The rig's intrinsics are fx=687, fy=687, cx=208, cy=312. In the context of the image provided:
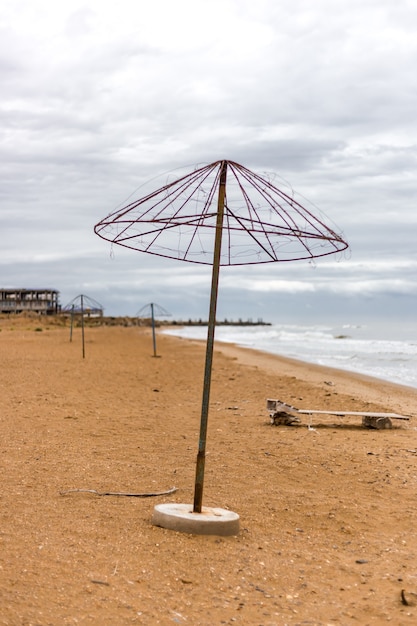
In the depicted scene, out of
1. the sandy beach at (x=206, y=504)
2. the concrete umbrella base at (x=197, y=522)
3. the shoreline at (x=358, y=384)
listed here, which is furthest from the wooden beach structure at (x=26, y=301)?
the concrete umbrella base at (x=197, y=522)

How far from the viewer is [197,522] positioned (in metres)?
5.60

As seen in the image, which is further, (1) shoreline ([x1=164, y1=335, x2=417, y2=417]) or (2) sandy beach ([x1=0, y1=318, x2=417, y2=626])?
(1) shoreline ([x1=164, y1=335, x2=417, y2=417])

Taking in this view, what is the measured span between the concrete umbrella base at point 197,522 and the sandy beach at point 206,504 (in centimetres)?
7

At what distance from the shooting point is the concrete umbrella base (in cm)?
559

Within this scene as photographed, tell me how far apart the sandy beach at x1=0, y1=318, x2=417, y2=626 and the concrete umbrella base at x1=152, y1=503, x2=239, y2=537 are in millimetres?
75

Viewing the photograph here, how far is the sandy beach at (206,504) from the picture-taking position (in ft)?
14.2

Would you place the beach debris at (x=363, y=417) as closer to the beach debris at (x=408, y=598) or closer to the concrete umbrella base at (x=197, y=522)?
the concrete umbrella base at (x=197, y=522)

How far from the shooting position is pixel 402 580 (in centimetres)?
487

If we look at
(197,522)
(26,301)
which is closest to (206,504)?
(197,522)

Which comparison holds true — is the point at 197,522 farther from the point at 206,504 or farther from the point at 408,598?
the point at 408,598

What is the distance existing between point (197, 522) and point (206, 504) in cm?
90

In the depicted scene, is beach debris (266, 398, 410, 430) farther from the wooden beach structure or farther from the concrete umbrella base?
the wooden beach structure

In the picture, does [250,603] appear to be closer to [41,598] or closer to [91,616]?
[91,616]

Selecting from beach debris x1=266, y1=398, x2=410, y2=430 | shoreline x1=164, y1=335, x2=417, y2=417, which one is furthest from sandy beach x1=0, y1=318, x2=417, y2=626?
shoreline x1=164, y1=335, x2=417, y2=417
